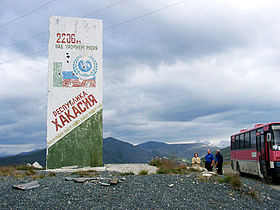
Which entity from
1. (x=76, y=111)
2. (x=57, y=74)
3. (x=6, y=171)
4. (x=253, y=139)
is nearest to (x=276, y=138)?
(x=253, y=139)

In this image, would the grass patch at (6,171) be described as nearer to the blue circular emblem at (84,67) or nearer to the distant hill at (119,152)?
the blue circular emblem at (84,67)

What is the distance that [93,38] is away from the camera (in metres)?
22.3

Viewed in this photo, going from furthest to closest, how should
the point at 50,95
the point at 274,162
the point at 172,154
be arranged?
the point at 172,154, the point at 50,95, the point at 274,162

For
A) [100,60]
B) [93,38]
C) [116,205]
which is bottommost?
[116,205]

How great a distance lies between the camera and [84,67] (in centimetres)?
2169

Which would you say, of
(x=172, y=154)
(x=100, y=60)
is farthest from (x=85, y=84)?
(x=172, y=154)

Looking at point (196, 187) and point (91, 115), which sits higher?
point (91, 115)

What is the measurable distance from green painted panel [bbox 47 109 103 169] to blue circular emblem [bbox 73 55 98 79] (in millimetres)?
2989

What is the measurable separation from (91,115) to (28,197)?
480 inches

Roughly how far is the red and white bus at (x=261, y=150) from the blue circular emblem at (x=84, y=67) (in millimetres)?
12546

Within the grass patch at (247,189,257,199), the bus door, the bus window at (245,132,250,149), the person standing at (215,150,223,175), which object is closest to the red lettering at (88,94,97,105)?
the person standing at (215,150,223,175)

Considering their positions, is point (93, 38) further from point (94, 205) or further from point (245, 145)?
point (94, 205)

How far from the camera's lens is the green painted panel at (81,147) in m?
21.0

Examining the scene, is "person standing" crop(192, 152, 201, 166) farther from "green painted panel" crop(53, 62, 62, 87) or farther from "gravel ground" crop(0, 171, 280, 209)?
"green painted panel" crop(53, 62, 62, 87)
